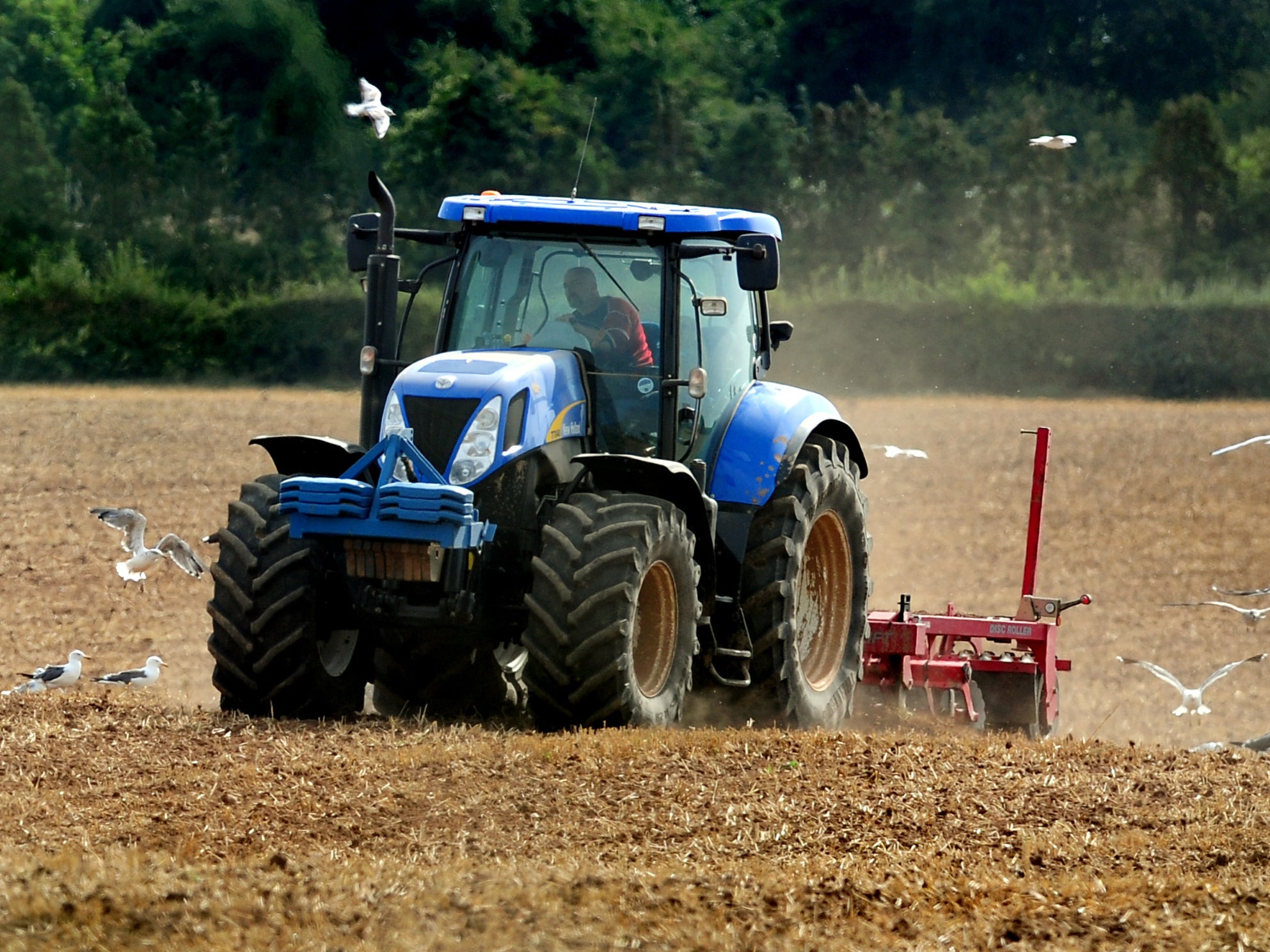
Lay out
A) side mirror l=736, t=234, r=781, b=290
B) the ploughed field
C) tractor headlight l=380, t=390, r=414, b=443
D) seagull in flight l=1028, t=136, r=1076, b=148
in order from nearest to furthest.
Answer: the ploughed field < tractor headlight l=380, t=390, r=414, b=443 < side mirror l=736, t=234, r=781, b=290 < seagull in flight l=1028, t=136, r=1076, b=148

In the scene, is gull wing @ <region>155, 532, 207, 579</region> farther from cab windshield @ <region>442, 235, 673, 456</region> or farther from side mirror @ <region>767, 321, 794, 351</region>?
side mirror @ <region>767, 321, 794, 351</region>

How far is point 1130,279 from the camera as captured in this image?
33562 millimetres

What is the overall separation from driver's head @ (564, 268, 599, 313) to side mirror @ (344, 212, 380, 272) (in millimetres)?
906

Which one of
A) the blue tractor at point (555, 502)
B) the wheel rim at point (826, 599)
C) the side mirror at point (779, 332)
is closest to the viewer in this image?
the blue tractor at point (555, 502)

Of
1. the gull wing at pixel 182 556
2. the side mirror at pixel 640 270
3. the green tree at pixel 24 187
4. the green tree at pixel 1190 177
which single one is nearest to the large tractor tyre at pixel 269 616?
the side mirror at pixel 640 270

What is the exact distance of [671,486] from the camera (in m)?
7.66

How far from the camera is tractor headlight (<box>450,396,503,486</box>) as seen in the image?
7391mm

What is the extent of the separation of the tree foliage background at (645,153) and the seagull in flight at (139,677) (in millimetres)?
20207

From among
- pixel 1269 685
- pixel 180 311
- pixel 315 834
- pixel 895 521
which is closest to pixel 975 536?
pixel 895 521

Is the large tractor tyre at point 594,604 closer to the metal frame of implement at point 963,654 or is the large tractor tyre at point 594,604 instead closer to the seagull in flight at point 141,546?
the metal frame of implement at point 963,654

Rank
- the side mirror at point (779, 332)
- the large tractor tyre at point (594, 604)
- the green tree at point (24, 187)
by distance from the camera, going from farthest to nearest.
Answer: the green tree at point (24, 187), the side mirror at point (779, 332), the large tractor tyre at point (594, 604)

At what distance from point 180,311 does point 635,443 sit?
83.5 feet

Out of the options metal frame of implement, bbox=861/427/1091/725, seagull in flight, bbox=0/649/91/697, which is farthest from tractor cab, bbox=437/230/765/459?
seagull in flight, bbox=0/649/91/697

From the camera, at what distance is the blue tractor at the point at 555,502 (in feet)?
23.6
